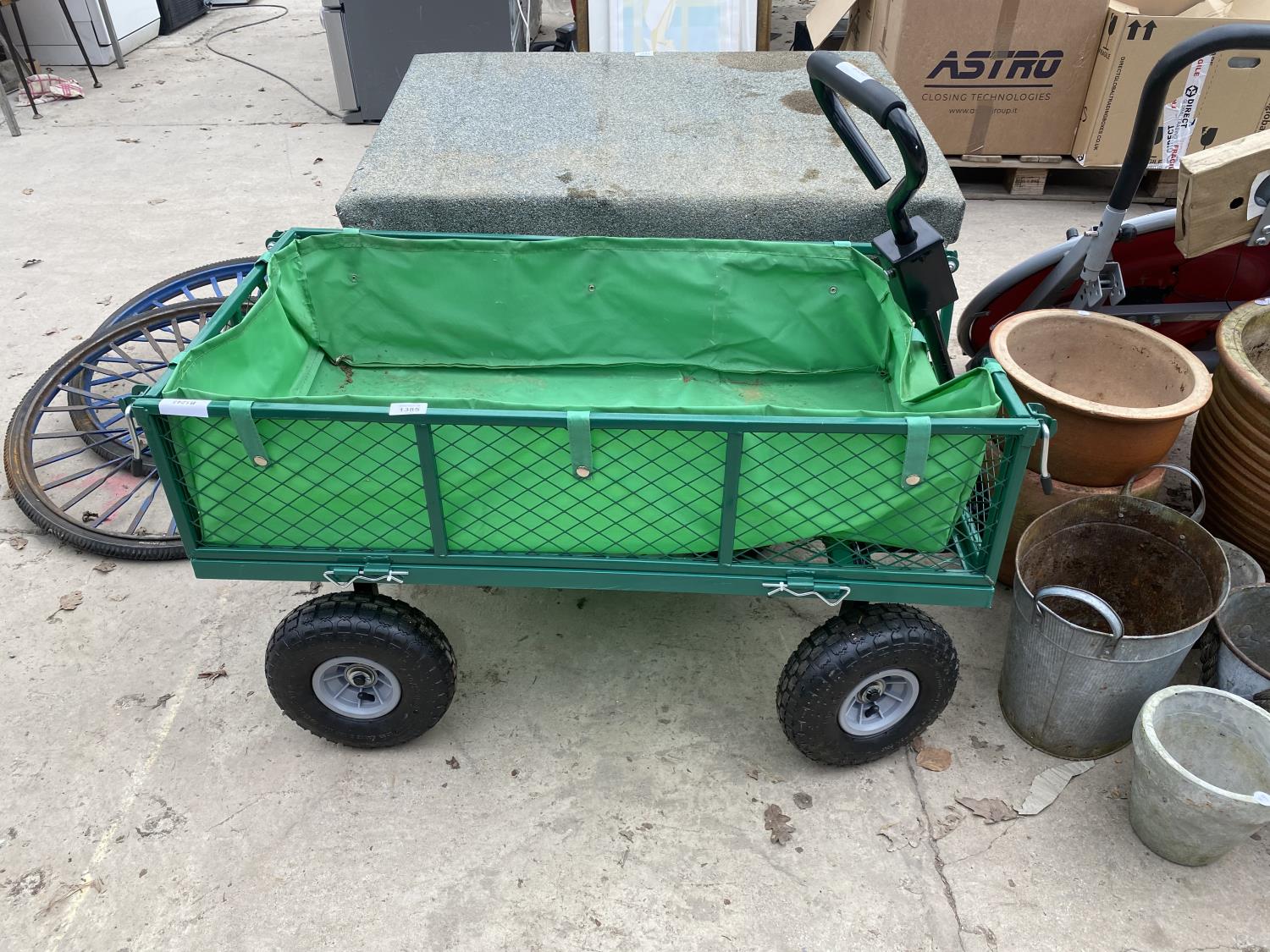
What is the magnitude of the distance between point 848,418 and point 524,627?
4.39 feet

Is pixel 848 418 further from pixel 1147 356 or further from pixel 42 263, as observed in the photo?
pixel 42 263

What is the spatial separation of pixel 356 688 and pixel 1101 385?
2470 millimetres

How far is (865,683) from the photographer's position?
6.97ft

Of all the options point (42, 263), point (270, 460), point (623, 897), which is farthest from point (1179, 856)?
point (42, 263)

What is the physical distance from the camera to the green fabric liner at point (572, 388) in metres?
1.90

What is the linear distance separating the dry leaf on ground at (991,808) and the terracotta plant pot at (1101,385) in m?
0.97

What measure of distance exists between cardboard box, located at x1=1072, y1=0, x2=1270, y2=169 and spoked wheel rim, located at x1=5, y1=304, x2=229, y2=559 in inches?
184

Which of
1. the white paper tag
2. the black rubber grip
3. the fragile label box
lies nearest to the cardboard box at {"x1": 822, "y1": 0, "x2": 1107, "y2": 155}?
the fragile label box

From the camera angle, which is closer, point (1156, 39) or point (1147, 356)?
point (1147, 356)

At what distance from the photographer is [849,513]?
197 centimetres

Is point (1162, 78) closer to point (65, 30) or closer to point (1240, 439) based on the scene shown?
point (1240, 439)

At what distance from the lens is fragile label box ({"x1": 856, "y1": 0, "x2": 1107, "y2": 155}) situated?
4688 mm

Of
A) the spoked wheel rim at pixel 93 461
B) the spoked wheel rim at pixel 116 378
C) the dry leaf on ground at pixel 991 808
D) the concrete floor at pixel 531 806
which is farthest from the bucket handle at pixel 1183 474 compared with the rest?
the spoked wheel rim at pixel 116 378

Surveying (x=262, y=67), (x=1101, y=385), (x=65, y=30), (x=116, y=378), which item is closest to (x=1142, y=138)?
(x=1101, y=385)
